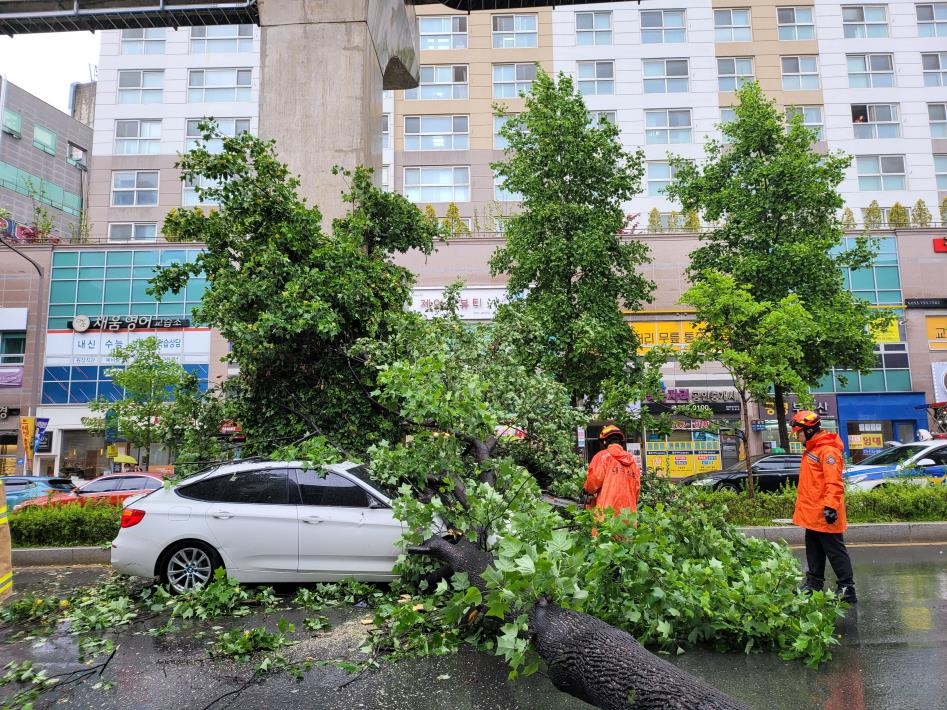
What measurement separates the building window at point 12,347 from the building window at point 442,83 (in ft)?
68.9

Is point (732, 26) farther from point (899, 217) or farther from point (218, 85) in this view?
point (218, 85)

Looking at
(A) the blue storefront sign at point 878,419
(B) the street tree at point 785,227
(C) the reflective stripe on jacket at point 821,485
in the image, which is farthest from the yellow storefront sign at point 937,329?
(C) the reflective stripe on jacket at point 821,485

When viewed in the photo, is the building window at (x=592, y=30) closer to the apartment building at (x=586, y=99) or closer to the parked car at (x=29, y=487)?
the apartment building at (x=586, y=99)

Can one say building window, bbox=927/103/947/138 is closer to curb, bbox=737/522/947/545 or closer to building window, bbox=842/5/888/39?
building window, bbox=842/5/888/39

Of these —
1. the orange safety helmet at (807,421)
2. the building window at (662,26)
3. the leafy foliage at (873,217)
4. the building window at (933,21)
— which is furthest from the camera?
the building window at (662,26)

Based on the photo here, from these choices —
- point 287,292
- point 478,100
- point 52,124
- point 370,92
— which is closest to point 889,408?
point 478,100

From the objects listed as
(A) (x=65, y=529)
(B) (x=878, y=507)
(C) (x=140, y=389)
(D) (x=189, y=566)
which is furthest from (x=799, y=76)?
(D) (x=189, y=566)

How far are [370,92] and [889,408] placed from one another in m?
27.0

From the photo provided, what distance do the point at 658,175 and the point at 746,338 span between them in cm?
2014

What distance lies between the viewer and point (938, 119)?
3189cm

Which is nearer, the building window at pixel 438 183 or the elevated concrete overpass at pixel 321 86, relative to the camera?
the elevated concrete overpass at pixel 321 86

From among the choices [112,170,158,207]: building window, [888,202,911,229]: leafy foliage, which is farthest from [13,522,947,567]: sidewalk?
[112,170,158,207]: building window

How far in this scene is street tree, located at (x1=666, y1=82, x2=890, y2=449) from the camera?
17312 mm

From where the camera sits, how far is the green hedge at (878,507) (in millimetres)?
10891
